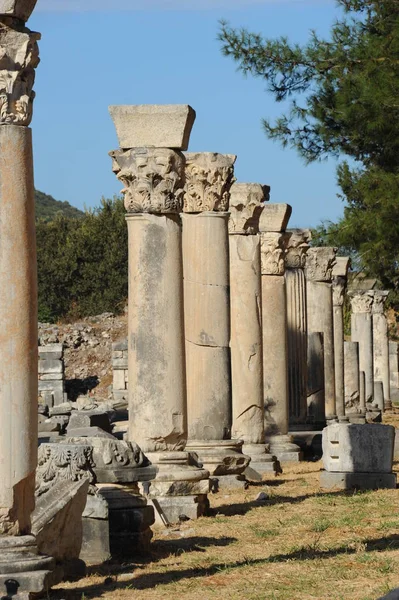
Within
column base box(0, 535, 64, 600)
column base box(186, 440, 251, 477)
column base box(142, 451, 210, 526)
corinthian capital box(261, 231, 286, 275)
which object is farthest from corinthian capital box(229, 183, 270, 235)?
column base box(0, 535, 64, 600)

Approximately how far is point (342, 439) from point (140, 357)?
375 centimetres

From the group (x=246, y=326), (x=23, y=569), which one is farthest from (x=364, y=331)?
(x=23, y=569)

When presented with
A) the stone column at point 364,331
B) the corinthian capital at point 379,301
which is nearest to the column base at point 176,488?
the stone column at point 364,331

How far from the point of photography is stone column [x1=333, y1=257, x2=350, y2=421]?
30.2 m

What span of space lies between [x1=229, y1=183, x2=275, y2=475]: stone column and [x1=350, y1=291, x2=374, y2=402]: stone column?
68.7 feet

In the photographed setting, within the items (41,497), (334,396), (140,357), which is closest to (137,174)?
(140,357)

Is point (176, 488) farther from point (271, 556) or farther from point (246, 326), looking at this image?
point (246, 326)

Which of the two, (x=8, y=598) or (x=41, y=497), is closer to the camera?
(x=8, y=598)

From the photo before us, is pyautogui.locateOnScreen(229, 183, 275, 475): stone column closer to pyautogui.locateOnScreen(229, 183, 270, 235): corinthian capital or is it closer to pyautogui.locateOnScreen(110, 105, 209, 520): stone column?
pyautogui.locateOnScreen(229, 183, 270, 235): corinthian capital

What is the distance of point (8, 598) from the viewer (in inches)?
314

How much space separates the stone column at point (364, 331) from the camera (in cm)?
3925

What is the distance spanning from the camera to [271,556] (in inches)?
412

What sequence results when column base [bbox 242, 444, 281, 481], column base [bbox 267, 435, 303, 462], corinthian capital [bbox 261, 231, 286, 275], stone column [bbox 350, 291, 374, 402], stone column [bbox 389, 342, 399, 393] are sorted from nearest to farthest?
column base [bbox 242, 444, 281, 481] < column base [bbox 267, 435, 303, 462] < corinthian capital [bbox 261, 231, 286, 275] < stone column [bbox 350, 291, 374, 402] < stone column [bbox 389, 342, 399, 393]

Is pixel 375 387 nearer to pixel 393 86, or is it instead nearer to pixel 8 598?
pixel 393 86
